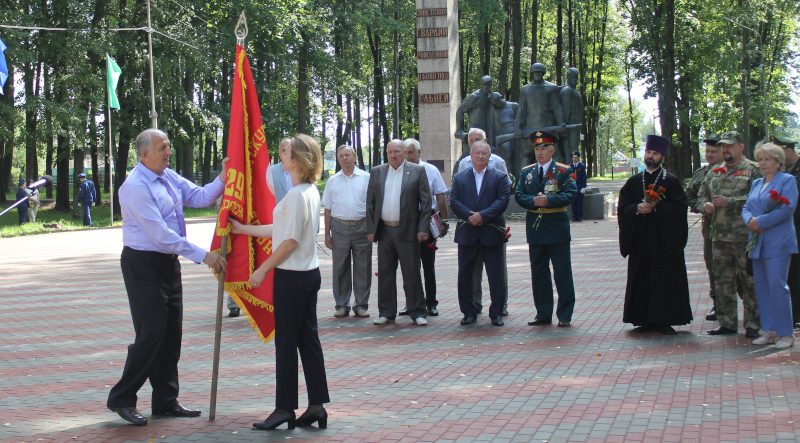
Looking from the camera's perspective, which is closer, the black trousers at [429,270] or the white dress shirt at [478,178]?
the white dress shirt at [478,178]

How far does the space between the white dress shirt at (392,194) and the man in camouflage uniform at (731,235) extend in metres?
3.24

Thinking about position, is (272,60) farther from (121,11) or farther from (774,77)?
(774,77)

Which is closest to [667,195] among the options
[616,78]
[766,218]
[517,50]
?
[766,218]

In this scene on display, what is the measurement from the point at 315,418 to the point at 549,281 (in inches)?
162

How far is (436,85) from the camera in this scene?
22.5m

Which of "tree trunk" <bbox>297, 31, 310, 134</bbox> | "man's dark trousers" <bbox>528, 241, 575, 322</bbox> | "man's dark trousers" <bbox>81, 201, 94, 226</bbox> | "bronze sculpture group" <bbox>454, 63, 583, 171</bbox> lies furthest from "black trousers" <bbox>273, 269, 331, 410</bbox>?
"tree trunk" <bbox>297, 31, 310, 134</bbox>

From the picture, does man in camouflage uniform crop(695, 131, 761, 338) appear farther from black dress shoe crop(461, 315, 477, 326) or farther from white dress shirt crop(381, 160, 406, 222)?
white dress shirt crop(381, 160, 406, 222)

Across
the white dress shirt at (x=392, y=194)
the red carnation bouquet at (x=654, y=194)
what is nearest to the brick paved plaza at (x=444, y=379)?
the white dress shirt at (x=392, y=194)

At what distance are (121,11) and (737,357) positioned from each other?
32.3 metres

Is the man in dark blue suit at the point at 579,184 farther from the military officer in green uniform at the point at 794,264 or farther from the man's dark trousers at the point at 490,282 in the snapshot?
the military officer in green uniform at the point at 794,264

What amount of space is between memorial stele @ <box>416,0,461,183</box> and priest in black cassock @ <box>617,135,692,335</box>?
46.4 ft

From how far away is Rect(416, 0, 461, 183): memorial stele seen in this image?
2225 centimetres

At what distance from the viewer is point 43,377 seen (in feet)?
21.6

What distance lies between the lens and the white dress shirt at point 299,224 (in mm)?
4895
